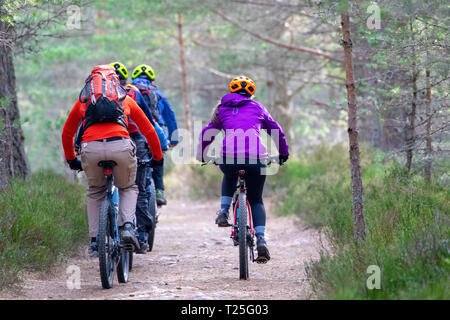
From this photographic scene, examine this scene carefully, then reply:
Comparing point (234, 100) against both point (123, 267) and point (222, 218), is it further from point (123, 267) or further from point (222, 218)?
point (123, 267)

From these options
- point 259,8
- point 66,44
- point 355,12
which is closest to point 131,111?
point 355,12

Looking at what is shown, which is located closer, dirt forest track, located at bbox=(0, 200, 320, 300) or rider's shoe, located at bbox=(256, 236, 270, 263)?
dirt forest track, located at bbox=(0, 200, 320, 300)

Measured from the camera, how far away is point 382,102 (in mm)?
8836

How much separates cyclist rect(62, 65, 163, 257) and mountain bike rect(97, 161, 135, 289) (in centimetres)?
6

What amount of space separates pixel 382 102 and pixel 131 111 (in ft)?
13.4

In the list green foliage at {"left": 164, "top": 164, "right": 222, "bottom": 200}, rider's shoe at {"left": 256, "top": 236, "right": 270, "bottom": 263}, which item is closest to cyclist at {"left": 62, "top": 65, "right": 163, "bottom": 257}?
rider's shoe at {"left": 256, "top": 236, "right": 270, "bottom": 263}

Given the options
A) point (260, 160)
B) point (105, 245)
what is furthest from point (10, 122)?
point (260, 160)

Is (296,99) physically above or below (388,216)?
above

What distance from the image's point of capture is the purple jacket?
6617 mm

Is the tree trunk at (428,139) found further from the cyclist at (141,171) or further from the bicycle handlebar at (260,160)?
the cyclist at (141,171)

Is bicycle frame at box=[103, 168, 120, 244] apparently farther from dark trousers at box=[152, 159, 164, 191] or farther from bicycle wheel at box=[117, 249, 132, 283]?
dark trousers at box=[152, 159, 164, 191]

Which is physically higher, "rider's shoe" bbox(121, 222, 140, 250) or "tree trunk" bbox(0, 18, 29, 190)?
"tree trunk" bbox(0, 18, 29, 190)

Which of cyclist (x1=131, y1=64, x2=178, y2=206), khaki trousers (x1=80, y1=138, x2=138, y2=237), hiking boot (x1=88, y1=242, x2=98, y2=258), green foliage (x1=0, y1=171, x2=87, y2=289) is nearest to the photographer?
khaki trousers (x1=80, y1=138, x2=138, y2=237)
